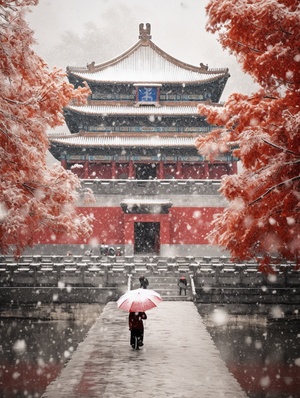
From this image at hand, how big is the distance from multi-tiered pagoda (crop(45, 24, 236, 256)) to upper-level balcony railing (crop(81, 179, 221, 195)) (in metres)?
0.06

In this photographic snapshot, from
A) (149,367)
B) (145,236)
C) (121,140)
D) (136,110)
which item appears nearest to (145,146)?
(121,140)

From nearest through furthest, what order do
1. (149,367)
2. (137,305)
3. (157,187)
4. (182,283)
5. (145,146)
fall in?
(149,367), (137,305), (182,283), (157,187), (145,146)

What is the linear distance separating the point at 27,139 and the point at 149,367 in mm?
4798

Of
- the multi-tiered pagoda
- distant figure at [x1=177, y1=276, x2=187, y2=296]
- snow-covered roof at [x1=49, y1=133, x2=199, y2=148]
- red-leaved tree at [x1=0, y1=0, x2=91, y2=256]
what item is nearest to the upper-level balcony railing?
the multi-tiered pagoda

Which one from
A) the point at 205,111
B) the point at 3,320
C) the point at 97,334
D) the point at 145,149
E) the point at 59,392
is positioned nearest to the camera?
the point at 59,392

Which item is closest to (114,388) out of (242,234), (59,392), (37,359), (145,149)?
(59,392)

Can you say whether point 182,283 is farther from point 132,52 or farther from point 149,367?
point 132,52

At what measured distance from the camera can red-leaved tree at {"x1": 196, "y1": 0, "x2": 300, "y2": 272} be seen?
742cm

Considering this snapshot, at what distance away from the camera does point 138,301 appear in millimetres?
9156

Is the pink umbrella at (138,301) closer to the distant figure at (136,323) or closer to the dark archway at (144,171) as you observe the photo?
the distant figure at (136,323)

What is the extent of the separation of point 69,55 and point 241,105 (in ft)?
339

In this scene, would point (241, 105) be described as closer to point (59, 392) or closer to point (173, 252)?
point (59, 392)

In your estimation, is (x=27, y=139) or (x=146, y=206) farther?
(x=146, y=206)

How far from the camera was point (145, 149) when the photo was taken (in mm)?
32375
